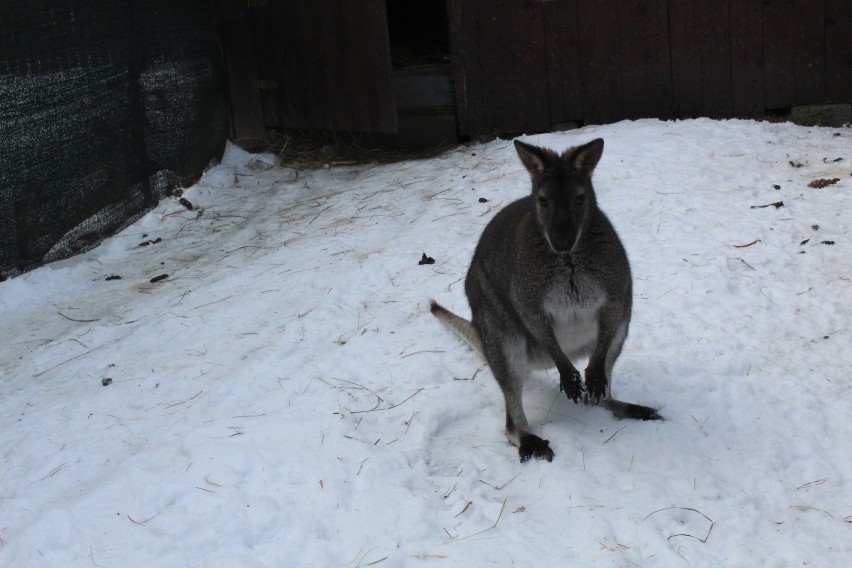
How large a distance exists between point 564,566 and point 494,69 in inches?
227

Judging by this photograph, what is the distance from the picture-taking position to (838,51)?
747 centimetres

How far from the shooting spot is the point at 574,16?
7781 millimetres

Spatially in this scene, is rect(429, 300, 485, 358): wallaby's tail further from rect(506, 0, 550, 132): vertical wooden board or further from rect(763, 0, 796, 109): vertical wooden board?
rect(763, 0, 796, 109): vertical wooden board

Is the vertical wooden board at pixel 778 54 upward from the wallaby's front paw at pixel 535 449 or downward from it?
upward

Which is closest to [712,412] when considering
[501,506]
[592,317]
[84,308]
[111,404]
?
[592,317]

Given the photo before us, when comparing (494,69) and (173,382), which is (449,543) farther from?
(494,69)

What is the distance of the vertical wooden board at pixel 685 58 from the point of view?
25.0 feet

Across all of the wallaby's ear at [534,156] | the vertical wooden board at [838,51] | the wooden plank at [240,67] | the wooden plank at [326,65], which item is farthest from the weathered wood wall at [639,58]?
the wallaby's ear at [534,156]

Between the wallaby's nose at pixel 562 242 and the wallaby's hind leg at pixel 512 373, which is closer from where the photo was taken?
the wallaby's nose at pixel 562 242

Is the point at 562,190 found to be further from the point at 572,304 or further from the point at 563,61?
the point at 563,61

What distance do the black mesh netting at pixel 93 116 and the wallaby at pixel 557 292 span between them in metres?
3.32

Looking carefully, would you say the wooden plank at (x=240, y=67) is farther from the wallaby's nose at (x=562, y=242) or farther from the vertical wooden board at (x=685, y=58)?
the wallaby's nose at (x=562, y=242)

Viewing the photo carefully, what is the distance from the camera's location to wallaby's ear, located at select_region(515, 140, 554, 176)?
3617 mm

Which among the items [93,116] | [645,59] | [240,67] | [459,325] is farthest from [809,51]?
[93,116]
